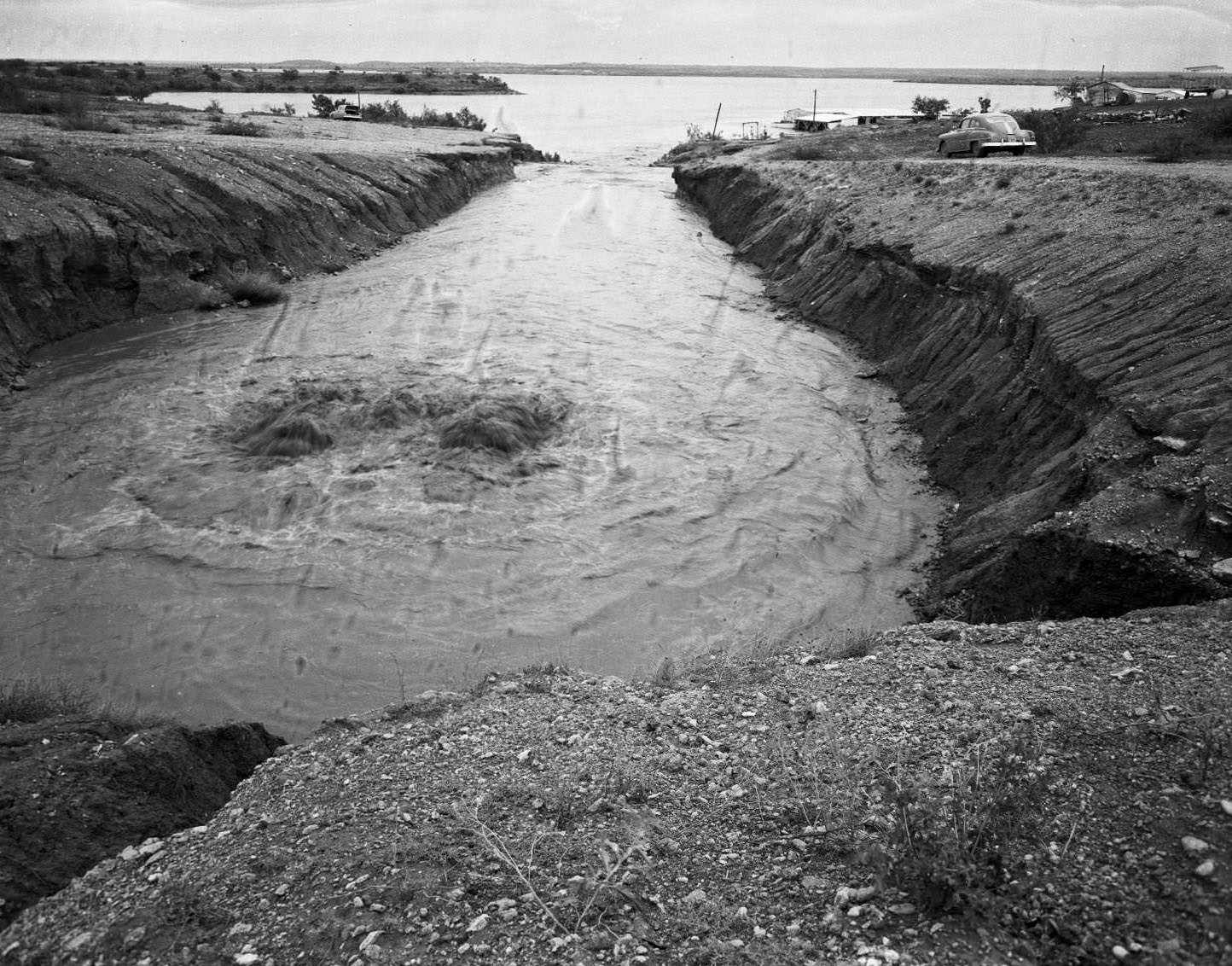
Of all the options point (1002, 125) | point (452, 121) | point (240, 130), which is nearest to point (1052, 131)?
point (1002, 125)

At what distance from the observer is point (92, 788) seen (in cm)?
513

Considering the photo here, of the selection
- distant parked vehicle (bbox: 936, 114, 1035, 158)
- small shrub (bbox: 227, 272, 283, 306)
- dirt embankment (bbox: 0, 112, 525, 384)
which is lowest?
small shrub (bbox: 227, 272, 283, 306)

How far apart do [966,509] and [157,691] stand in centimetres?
884

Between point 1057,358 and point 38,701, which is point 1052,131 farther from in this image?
point 38,701

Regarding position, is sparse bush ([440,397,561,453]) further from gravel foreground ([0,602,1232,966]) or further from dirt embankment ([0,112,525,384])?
dirt embankment ([0,112,525,384])

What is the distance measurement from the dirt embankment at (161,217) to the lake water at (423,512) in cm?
101

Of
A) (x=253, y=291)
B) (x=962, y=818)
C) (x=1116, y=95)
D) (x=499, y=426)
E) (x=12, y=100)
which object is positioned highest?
(x=1116, y=95)

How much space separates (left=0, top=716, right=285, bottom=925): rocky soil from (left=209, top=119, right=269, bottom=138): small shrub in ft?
102

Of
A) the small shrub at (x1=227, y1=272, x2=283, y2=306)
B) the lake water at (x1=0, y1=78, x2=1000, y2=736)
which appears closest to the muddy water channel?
the lake water at (x1=0, y1=78, x2=1000, y2=736)

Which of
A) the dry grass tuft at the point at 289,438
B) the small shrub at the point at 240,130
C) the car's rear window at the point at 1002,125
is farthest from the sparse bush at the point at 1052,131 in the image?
the small shrub at the point at 240,130

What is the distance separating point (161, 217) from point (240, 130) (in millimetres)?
17916

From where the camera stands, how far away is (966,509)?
1079 centimetres

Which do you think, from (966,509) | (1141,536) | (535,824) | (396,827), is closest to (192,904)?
(396,827)

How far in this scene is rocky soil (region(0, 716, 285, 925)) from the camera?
4.65 metres
